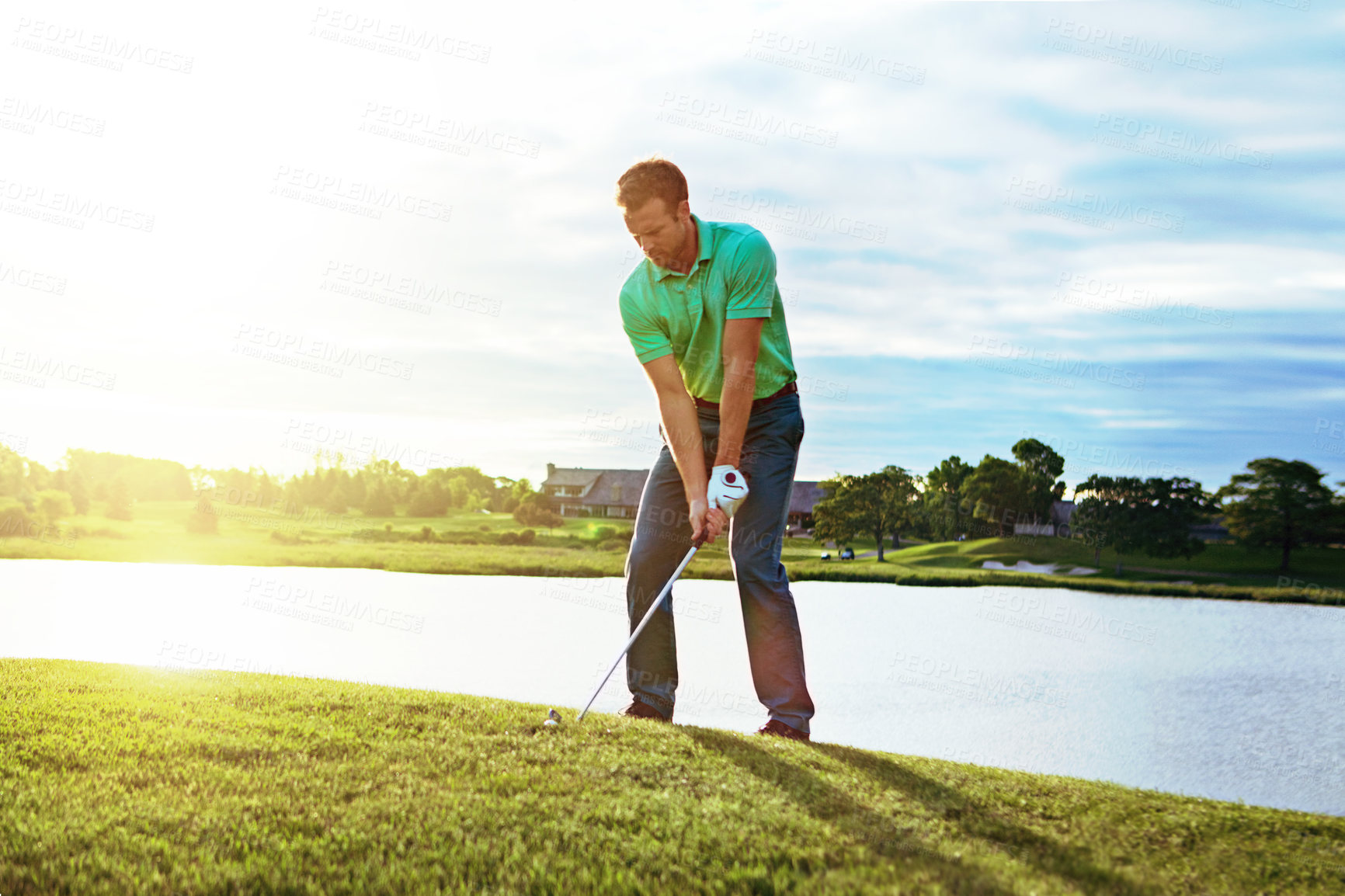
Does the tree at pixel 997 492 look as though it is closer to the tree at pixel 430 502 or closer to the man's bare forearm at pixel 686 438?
the tree at pixel 430 502

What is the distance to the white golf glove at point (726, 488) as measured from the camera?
3.76 meters

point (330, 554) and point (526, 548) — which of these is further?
point (526, 548)

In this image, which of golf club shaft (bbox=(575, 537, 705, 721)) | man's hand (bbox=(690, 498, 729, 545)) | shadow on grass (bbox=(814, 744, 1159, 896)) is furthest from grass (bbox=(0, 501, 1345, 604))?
shadow on grass (bbox=(814, 744, 1159, 896))

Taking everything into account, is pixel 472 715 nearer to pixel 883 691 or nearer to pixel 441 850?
pixel 441 850

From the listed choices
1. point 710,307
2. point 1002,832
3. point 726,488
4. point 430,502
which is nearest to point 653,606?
point 726,488

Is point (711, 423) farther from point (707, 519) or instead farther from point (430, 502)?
point (430, 502)

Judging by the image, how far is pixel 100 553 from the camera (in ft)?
63.2

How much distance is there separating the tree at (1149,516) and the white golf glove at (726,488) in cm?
3132

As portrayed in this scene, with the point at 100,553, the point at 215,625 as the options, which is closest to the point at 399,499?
the point at 100,553

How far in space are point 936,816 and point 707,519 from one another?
159 cm

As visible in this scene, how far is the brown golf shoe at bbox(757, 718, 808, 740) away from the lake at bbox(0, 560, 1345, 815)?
0.87 meters

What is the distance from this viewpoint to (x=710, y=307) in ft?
13.0

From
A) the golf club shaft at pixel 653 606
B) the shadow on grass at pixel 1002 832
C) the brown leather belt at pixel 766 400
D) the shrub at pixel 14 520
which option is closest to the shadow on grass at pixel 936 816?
the shadow on grass at pixel 1002 832

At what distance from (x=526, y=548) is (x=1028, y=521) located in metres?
24.5
